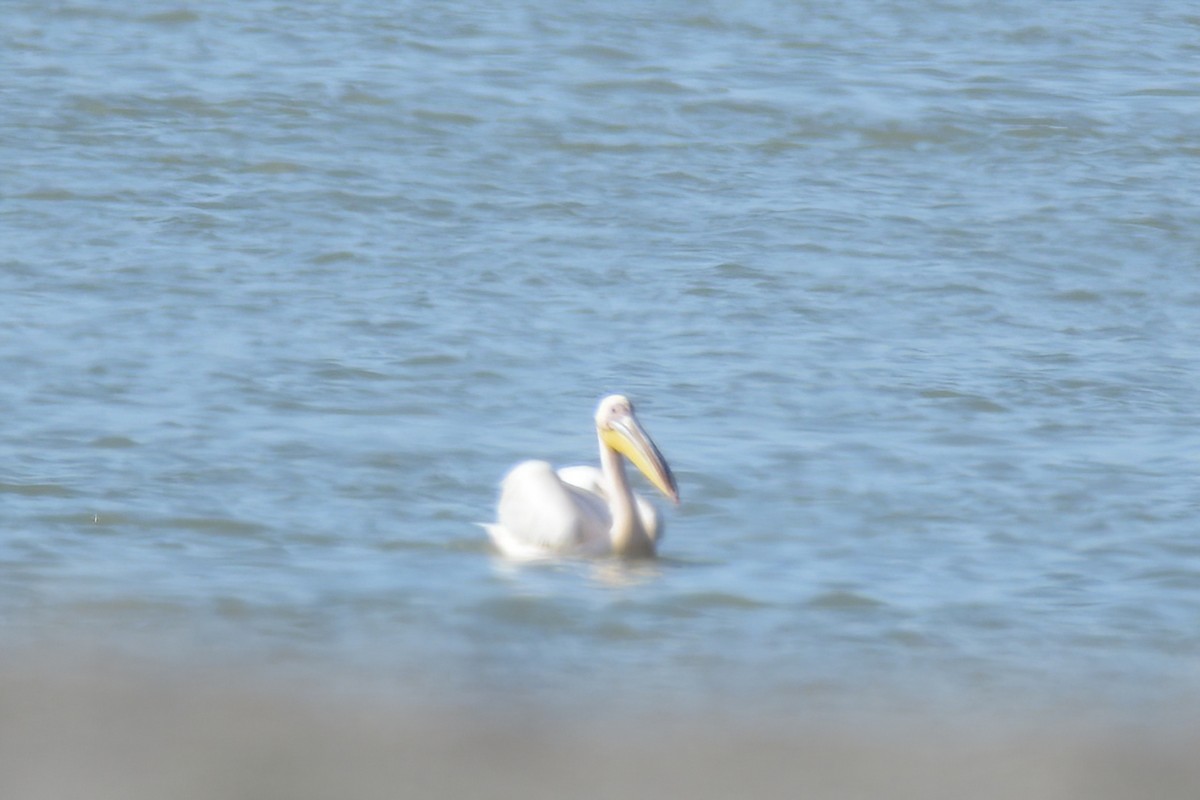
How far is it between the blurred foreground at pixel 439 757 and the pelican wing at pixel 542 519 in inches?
217

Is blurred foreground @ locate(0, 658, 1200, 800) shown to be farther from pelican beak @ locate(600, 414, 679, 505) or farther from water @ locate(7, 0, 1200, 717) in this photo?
pelican beak @ locate(600, 414, 679, 505)

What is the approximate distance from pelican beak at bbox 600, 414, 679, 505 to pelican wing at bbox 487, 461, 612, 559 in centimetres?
23

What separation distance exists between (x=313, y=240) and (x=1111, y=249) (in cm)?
429

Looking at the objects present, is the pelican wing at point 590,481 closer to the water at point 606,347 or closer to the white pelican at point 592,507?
the white pelican at point 592,507

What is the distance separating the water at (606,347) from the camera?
202 inches

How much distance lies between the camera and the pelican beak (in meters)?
6.43

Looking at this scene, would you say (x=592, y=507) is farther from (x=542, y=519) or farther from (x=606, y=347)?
(x=606, y=347)

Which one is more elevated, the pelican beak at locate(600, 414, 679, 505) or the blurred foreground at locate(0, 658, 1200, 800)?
the blurred foreground at locate(0, 658, 1200, 800)

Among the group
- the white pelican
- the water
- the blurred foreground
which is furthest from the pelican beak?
the blurred foreground

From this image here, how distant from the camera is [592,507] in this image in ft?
22.0

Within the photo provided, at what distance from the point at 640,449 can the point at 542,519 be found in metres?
0.50

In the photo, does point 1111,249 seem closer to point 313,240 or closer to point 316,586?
point 313,240

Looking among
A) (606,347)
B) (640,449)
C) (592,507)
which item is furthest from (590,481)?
(606,347)

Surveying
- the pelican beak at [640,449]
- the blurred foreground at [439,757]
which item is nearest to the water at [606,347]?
the blurred foreground at [439,757]
